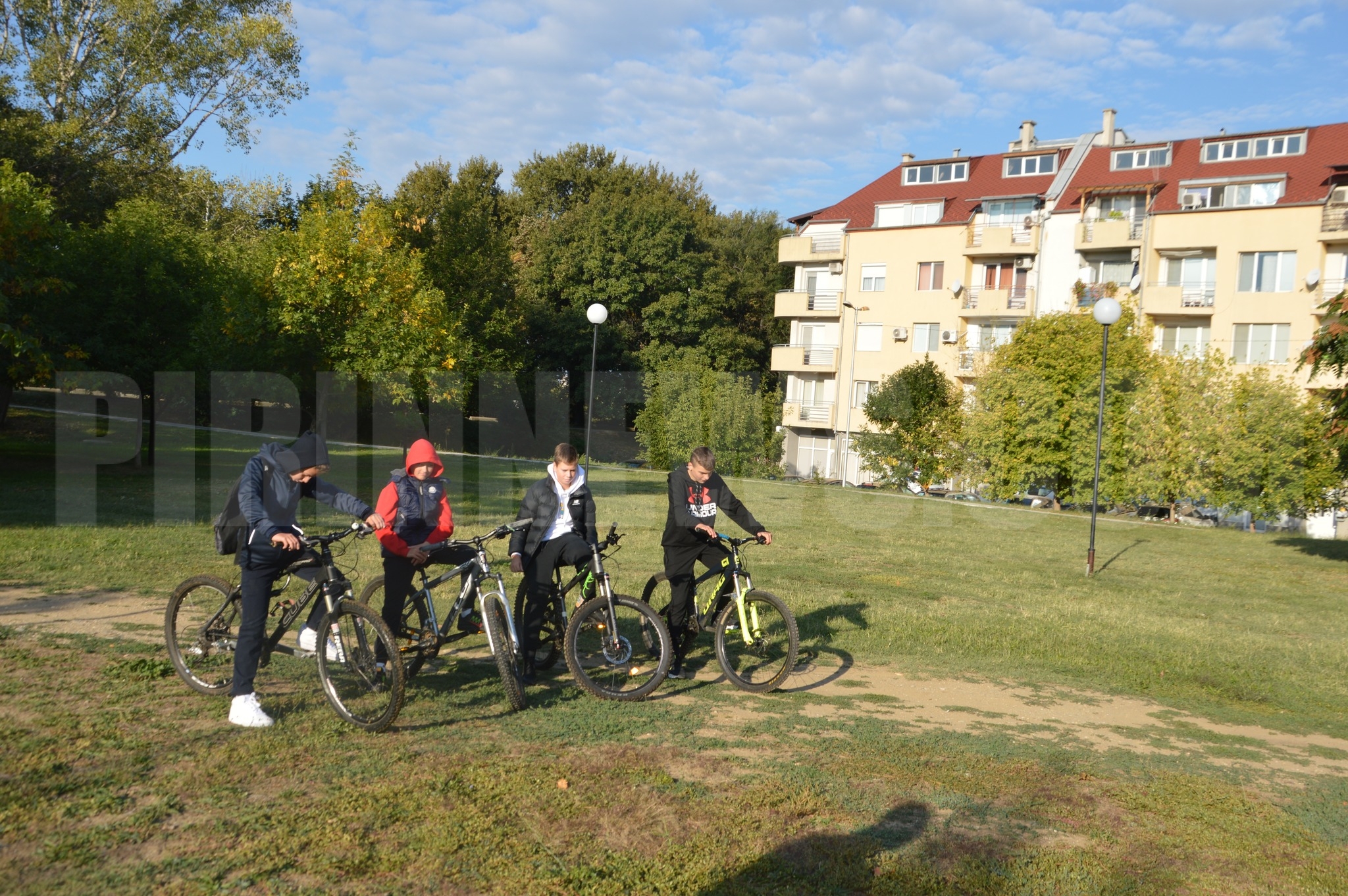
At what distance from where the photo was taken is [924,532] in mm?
21203

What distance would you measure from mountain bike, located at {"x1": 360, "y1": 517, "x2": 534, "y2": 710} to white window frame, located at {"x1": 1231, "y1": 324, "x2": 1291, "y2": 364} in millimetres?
37996

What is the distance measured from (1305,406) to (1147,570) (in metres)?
13.7

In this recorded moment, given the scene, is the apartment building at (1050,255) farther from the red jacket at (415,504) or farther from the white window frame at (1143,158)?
the red jacket at (415,504)

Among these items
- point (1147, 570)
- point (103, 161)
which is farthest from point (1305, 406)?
point (103, 161)

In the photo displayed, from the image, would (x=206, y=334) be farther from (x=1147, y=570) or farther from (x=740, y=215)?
(x=740, y=215)

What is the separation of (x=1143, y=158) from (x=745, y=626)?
4330 cm

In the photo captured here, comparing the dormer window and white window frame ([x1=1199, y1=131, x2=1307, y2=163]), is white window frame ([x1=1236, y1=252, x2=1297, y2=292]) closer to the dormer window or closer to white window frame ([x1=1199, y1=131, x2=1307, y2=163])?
white window frame ([x1=1199, y1=131, x2=1307, y2=163])

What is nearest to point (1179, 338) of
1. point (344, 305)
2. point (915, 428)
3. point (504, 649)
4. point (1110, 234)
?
point (1110, 234)

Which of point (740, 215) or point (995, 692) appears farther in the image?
point (740, 215)

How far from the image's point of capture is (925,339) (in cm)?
4572

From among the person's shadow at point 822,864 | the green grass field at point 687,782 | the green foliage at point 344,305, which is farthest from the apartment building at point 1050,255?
the person's shadow at point 822,864

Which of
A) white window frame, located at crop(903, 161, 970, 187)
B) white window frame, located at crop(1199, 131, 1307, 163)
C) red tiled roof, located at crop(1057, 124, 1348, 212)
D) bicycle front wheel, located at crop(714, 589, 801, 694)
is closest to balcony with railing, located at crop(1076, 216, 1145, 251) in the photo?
red tiled roof, located at crop(1057, 124, 1348, 212)

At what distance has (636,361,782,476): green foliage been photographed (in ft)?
142

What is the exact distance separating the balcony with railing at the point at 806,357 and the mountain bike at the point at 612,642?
42034mm
